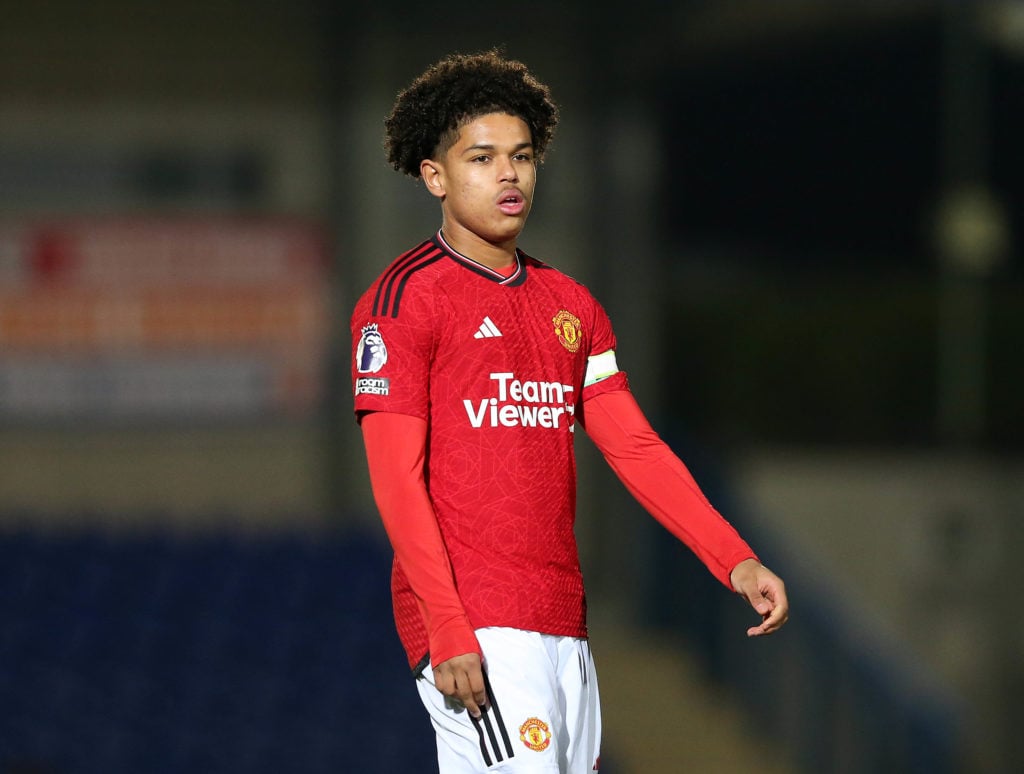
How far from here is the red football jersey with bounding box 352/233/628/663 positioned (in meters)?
2.39

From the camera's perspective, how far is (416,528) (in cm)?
233

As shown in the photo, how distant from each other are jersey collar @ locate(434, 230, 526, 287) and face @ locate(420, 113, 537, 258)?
49 millimetres

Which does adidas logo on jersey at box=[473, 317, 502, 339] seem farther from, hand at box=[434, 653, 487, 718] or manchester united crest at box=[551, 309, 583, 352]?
hand at box=[434, 653, 487, 718]

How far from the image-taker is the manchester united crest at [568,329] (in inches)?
99.8

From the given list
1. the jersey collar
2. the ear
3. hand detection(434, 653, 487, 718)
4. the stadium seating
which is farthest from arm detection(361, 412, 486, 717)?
the stadium seating

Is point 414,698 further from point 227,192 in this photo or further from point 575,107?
point 575,107

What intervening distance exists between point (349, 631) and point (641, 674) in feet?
7.08

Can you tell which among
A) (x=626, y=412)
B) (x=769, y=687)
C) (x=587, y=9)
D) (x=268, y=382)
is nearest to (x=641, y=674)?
(x=769, y=687)

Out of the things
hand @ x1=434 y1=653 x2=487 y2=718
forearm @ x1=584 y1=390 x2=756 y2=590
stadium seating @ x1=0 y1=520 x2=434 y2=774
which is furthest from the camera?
stadium seating @ x1=0 y1=520 x2=434 y2=774

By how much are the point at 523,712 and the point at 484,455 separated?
1.30 ft

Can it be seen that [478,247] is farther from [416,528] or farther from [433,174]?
[416,528]

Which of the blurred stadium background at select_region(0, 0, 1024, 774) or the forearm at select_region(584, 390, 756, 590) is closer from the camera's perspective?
the forearm at select_region(584, 390, 756, 590)

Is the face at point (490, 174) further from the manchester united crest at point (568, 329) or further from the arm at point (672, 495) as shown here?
the arm at point (672, 495)

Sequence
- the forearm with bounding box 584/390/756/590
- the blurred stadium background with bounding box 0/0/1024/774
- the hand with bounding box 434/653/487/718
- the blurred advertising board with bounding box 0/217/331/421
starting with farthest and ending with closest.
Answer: the blurred advertising board with bounding box 0/217/331/421 → the blurred stadium background with bounding box 0/0/1024/774 → the forearm with bounding box 584/390/756/590 → the hand with bounding box 434/653/487/718
